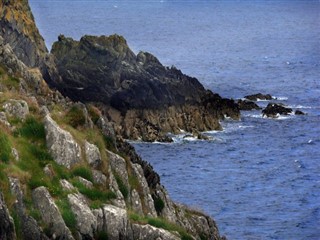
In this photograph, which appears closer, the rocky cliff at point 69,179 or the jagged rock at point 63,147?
the rocky cliff at point 69,179

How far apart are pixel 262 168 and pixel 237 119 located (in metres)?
22.4

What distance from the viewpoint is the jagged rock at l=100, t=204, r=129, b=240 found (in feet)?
119

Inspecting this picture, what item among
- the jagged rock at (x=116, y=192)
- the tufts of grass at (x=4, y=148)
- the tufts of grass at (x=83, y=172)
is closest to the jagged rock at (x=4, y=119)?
the tufts of grass at (x=4, y=148)

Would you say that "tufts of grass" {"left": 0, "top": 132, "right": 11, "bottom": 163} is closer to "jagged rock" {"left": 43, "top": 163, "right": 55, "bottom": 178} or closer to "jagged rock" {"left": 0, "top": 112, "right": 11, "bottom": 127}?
"jagged rock" {"left": 0, "top": 112, "right": 11, "bottom": 127}

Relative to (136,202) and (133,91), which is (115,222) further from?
(133,91)

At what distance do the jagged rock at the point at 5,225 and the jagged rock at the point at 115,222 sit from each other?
4.13 m

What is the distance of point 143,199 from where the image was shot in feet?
134

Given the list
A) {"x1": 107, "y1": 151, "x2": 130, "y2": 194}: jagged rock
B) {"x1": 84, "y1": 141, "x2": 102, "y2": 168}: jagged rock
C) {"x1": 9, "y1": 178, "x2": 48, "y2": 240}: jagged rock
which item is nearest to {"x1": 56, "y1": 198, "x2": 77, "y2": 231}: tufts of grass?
{"x1": 9, "y1": 178, "x2": 48, "y2": 240}: jagged rock

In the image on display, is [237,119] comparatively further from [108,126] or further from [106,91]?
[108,126]

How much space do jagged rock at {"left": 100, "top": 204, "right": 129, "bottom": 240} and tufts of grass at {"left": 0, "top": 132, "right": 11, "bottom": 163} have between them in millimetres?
4631

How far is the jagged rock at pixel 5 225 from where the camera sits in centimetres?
3326

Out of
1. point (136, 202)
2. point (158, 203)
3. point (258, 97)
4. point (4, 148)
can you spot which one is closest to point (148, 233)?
point (136, 202)

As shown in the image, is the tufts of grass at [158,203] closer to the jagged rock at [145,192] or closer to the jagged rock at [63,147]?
the jagged rock at [145,192]

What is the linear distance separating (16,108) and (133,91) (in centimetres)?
7264
